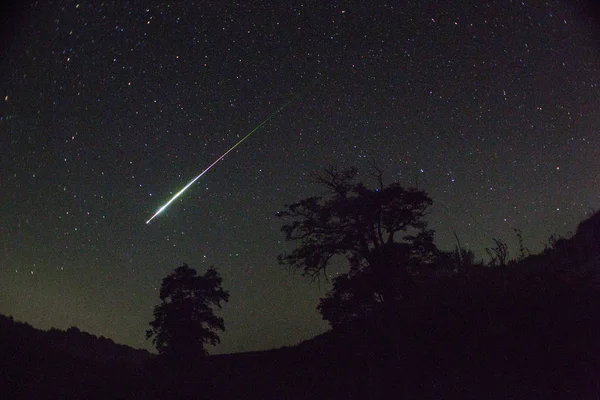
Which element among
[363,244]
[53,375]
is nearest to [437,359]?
[363,244]

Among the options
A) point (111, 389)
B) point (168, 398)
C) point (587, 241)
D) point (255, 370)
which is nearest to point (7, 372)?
point (111, 389)

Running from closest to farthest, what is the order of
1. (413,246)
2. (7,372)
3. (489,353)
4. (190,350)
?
(489,353)
(7,372)
(413,246)
(190,350)

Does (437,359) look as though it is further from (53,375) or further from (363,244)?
(53,375)

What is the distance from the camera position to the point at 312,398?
9.36m

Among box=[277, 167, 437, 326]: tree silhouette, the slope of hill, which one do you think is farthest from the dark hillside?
box=[277, 167, 437, 326]: tree silhouette

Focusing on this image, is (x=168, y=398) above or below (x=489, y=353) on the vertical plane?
above

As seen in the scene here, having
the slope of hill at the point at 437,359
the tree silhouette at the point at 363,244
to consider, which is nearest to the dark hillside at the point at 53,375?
the slope of hill at the point at 437,359

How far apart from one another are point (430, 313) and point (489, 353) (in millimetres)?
3631

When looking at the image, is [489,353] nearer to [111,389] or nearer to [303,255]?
[303,255]

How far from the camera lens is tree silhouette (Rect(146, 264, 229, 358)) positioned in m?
23.9

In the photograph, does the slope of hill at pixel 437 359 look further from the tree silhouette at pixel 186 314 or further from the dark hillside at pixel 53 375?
the tree silhouette at pixel 186 314

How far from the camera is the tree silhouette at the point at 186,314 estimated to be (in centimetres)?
2394

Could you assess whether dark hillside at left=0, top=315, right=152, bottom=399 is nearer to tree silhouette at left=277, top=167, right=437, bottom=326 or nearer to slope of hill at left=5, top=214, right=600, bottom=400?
slope of hill at left=5, top=214, right=600, bottom=400

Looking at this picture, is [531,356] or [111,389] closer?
[531,356]
